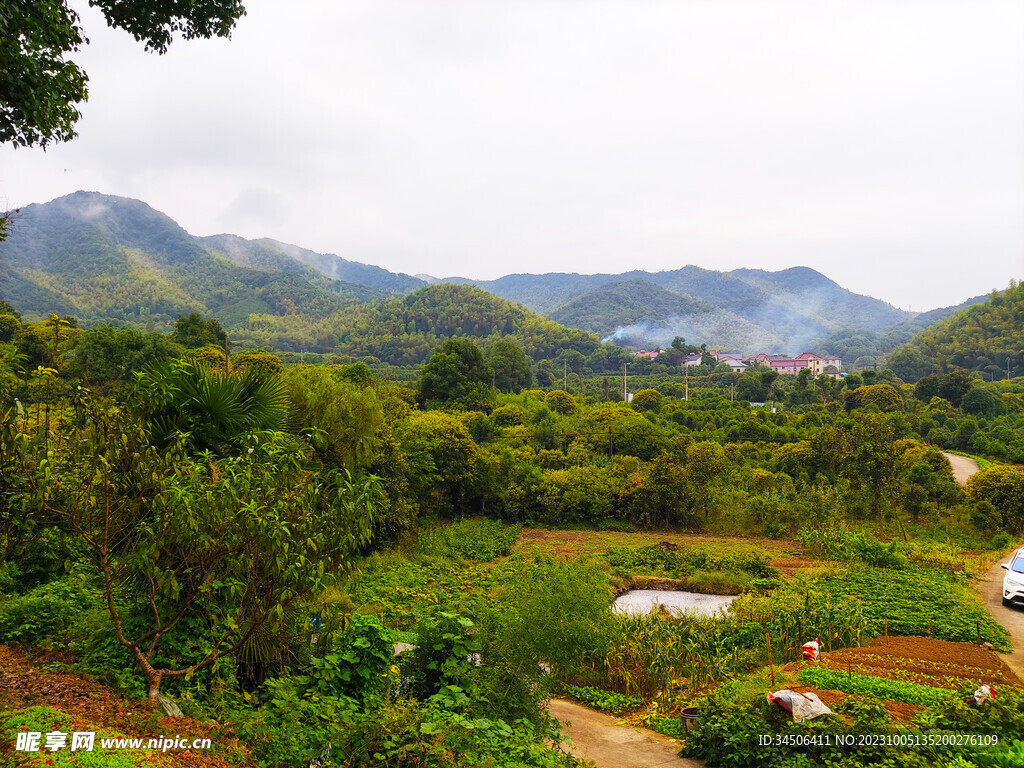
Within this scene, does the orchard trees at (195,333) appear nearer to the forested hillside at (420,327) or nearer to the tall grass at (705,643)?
the tall grass at (705,643)

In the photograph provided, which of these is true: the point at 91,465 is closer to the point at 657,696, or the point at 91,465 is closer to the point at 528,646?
the point at 528,646

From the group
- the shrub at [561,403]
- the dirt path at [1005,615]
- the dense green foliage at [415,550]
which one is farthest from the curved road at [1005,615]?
the shrub at [561,403]

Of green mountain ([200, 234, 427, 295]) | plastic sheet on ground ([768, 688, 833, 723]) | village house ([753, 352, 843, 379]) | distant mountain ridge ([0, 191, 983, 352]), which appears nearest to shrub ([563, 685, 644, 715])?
plastic sheet on ground ([768, 688, 833, 723])

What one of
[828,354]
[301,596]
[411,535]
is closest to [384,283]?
[828,354]

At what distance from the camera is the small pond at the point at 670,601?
13.9 meters

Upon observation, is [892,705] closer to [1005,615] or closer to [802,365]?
[1005,615]

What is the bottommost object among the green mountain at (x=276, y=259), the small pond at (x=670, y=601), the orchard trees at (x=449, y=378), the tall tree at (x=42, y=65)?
the small pond at (x=670, y=601)

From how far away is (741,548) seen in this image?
19453 millimetres

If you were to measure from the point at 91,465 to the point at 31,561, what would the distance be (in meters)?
5.88

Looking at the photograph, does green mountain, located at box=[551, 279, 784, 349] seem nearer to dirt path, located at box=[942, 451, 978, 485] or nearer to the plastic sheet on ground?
dirt path, located at box=[942, 451, 978, 485]

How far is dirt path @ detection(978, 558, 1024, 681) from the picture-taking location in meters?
9.32

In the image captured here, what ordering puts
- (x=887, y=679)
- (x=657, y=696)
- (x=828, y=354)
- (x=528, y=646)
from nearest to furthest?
(x=528, y=646)
(x=887, y=679)
(x=657, y=696)
(x=828, y=354)

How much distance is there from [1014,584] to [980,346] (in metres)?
57.2

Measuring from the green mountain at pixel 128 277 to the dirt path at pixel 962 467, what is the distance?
69.5m
